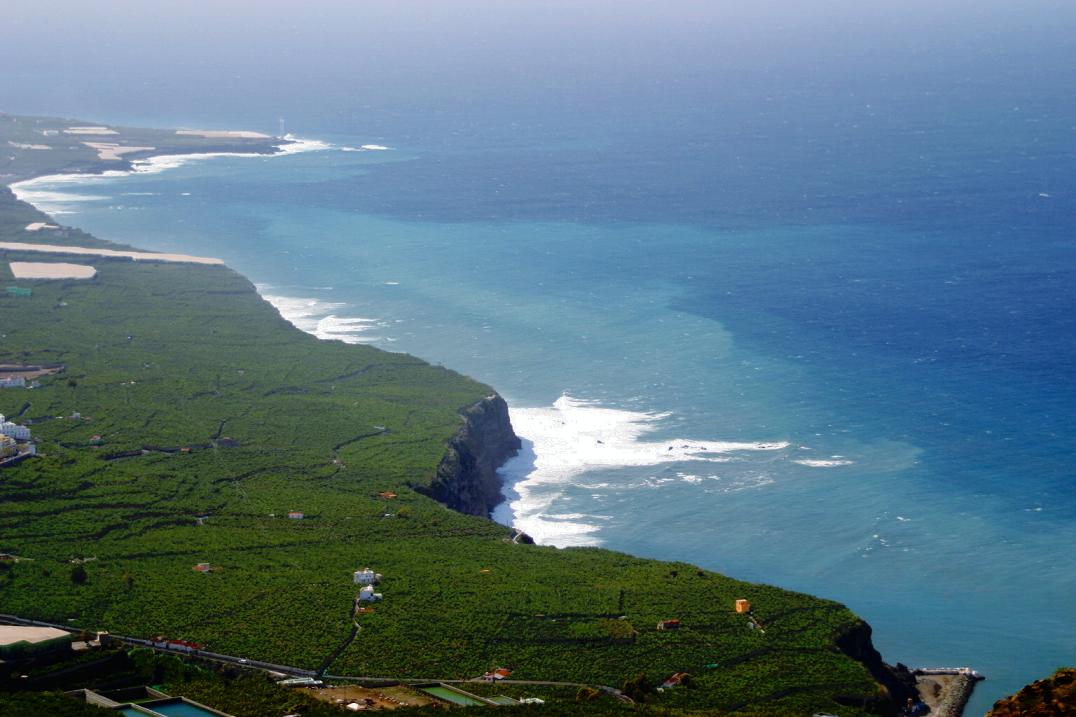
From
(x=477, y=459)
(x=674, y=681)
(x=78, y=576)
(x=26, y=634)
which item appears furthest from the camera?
(x=477, y=459)

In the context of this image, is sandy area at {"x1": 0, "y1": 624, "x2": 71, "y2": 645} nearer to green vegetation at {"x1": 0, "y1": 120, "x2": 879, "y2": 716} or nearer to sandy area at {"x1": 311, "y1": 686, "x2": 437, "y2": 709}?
green vegetation at {"x1": 0, "y1": 120, "x2": 879, "y2": 716}

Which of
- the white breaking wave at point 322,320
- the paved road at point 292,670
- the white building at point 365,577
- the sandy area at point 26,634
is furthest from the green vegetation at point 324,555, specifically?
the white breaking wave at point 322,320

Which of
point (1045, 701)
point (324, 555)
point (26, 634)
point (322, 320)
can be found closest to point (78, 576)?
point (26, 634)

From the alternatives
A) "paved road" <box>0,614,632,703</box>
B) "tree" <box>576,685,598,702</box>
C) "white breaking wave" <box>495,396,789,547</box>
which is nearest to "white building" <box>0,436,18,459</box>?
"paved road" <box>0,614,632,703</box>

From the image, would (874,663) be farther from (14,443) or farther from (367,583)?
(14,443)

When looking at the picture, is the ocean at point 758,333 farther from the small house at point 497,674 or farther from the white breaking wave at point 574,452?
the small house at point 497,674

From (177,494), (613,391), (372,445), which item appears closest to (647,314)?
(613,391)
